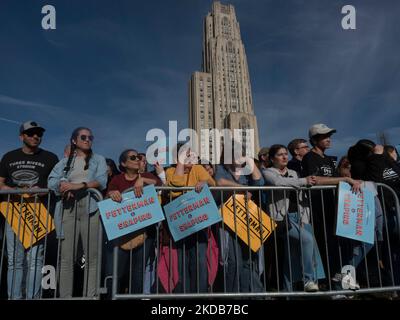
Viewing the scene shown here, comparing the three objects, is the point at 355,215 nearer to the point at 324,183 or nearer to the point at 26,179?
the point at 324,183

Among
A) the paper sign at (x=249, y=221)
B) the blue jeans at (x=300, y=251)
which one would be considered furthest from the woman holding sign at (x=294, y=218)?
the paper sign at (x=249, y=221)

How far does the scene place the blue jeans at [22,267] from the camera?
3.76 metres

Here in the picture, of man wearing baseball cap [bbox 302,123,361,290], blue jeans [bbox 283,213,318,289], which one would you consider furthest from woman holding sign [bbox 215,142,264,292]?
man wearing baseball cap [bbox 302,123,361,290]

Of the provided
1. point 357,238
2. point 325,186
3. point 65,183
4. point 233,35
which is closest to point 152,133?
point 65,183

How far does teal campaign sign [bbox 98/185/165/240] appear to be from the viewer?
140 inches

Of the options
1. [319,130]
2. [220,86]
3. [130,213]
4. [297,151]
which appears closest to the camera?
[130,213]

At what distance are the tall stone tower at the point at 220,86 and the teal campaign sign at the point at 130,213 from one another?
97252 mm

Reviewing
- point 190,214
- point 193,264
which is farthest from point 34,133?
point 193,264

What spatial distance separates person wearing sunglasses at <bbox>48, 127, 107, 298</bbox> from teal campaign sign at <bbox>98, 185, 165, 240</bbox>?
29 centimetres

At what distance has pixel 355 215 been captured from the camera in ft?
12.7

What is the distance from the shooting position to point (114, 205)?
11.9ft

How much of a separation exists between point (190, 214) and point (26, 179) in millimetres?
2182

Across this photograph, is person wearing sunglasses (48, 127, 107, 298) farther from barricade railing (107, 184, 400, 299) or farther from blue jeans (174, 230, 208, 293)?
blue jeans (174, 230, 208, 293)
